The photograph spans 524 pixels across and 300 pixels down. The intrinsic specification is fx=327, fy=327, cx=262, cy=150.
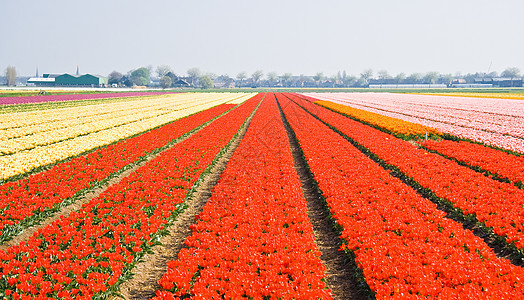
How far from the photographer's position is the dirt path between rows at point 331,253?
21.0 feet

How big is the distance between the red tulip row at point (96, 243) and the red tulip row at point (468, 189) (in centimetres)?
815

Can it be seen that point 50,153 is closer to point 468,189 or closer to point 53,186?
point 53,186

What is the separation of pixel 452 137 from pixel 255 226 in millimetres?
17786

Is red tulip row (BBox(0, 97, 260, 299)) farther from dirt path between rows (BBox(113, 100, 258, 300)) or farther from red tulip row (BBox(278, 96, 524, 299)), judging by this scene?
red tulip row (BBox(278, 96, 524, 299))

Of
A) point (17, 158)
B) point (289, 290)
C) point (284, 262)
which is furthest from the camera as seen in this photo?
point (17, 158)

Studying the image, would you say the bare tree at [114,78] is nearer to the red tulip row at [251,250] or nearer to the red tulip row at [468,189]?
the red tulip row at [468,189]

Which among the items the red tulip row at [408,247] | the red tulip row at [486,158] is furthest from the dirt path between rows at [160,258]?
the red tulip row at [486,158]

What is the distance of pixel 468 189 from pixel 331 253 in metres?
5.68

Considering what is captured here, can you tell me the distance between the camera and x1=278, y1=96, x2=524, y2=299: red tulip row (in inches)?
216

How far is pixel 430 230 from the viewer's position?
302 inches

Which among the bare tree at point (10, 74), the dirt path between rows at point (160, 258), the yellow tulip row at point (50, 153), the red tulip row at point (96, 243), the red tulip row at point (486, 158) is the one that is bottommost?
the dirt path between rows at point (160, 258)

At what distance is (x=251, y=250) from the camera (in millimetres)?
6918

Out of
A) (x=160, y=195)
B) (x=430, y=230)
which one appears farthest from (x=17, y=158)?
A: (x=430, y=230)

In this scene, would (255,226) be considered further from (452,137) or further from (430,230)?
(452,137)
